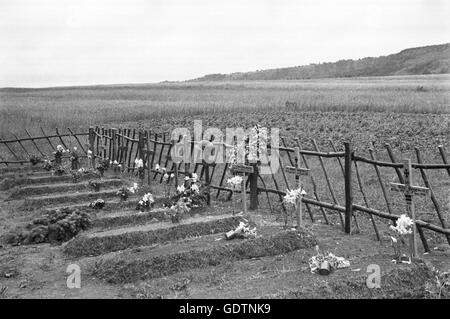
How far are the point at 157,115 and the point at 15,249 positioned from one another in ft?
61.9

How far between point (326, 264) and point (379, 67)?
292ft

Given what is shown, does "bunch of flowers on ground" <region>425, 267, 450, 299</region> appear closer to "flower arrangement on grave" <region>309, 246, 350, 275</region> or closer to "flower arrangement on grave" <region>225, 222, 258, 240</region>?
"flower arrangement on grave" <region>309, 246, 350, 275</region>

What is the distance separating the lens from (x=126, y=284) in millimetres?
5883

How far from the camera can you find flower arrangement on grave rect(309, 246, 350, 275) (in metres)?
5.76

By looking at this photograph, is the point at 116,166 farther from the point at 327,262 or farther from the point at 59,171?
the point at 327,262

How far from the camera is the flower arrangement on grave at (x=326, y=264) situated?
5.76 metres

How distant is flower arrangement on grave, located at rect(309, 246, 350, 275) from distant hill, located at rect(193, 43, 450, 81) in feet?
238

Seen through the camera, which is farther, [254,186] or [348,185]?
[254,186]

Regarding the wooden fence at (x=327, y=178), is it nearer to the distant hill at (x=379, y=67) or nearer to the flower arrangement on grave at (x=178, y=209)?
the flower arrangement on grave at (x=178, y=209)

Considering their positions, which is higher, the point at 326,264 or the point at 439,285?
the point at 326,264

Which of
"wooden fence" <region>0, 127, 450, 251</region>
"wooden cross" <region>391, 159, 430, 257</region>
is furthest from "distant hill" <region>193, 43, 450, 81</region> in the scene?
"wooden cross" <region>391, 159, 430, 257</region>

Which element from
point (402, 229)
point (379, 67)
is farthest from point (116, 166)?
point (379, 67)

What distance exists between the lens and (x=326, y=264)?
5770mm

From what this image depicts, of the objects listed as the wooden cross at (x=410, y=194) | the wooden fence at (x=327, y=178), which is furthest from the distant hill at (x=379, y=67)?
the wooden cross at (x=410, y=194)
